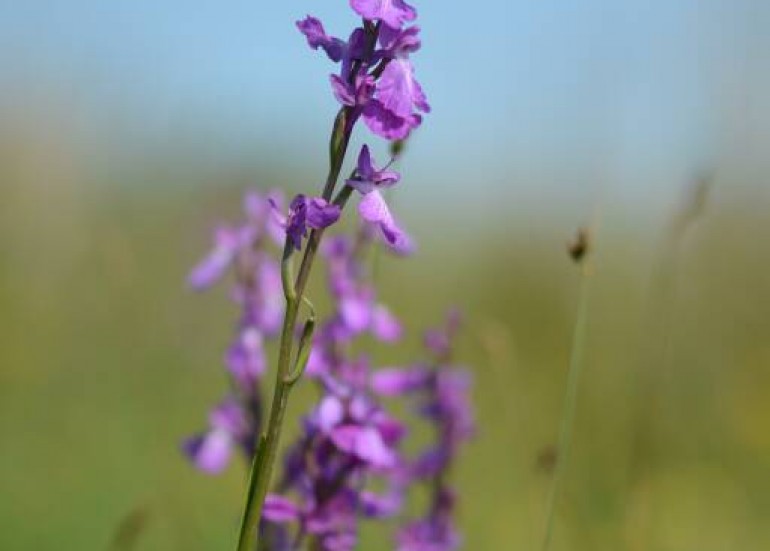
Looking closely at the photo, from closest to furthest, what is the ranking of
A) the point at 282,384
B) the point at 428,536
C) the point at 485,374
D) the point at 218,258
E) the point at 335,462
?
the point at 282,384 → the point at 335,462 → the point at 218,258 → the point at 428,536 → the point at 485,374

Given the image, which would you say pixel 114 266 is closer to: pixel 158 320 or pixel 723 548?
pixel 723 548

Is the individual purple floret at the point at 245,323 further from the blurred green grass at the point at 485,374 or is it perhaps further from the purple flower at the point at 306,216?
the purple flower at the point at 306,216

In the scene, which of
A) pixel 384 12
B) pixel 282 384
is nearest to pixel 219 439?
pixel 282 384

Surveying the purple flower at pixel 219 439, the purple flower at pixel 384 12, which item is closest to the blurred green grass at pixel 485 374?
the purple flower at pixel 219 439

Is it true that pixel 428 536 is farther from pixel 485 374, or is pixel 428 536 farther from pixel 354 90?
pixel 485 374

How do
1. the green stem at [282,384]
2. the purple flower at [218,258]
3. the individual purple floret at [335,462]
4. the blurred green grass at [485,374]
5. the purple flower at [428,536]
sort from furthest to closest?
the blurred green grass at [485,374] → the purple flower at [428,536] → the purple flower at [218,258] → the individual purple floret at [335,462] → the green stem at [282,384]

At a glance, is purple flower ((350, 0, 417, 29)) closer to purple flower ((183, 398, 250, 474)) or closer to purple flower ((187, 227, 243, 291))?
purple flower ((187, 227, 243, 291))

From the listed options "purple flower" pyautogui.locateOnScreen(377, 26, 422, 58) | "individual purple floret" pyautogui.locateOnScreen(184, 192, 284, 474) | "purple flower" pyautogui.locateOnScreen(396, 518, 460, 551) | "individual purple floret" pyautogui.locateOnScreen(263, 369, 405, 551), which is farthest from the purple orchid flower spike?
"purple flower" pyautogui.locateOnScreen(396, 518, 460, 551)
